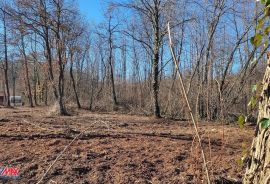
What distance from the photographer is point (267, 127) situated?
151 centimetres

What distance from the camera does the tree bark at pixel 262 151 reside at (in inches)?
60.4

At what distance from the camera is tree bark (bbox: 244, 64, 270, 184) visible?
153cm

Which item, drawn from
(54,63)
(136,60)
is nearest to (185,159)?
(54,63)

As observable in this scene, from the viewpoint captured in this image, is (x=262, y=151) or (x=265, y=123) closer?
(x=265, y=123)

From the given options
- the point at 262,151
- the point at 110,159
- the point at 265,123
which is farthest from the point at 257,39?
the point at 110,159

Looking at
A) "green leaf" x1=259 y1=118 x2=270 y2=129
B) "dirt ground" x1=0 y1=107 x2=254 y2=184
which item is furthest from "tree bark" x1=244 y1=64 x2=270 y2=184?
"dirt ground" x1=0 y1=107 x2=254 y2=184

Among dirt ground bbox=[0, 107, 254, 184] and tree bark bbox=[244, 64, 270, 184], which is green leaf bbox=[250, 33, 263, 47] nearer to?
tree bark bbox=[244, 64, 270, 184]

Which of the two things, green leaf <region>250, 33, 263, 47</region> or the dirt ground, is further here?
the dirt ground

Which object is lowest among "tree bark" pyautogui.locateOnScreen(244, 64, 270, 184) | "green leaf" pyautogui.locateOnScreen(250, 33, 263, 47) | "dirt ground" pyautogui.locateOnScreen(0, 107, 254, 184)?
"dirt ground" pyautogui.locateOnScreen(0, 107, 254, 184)

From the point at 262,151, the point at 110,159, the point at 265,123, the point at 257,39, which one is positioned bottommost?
the point at 110,159

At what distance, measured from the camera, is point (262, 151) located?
1.57 m

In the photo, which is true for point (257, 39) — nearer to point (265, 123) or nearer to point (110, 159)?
point (265, 123)

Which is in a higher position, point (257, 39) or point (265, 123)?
point (257, 39)

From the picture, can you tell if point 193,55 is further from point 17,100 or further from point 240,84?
point 17,100
